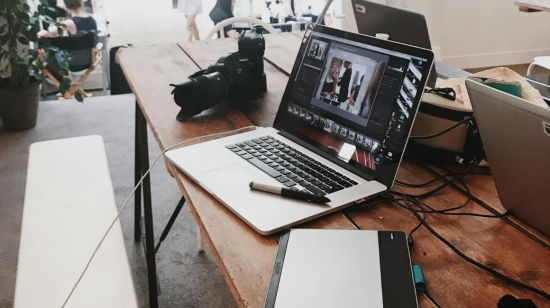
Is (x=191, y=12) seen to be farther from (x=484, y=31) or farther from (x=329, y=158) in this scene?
(x=329, y=158)

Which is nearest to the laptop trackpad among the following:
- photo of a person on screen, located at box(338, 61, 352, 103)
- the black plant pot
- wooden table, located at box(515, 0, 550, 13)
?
photo of a person on screen, located at box(338, 61, 352, 103)

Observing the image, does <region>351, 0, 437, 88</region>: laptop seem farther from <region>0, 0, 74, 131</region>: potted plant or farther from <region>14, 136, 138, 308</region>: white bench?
<region>0, 0, 74, 131</region>: potted plant

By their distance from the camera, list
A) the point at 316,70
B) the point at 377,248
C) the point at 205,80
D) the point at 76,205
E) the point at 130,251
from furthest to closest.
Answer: the point at 130,251 < the point at 76,205 < the point at 205,80 < the point at 316,70 < the point at 377,248

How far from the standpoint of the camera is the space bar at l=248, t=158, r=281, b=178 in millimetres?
859

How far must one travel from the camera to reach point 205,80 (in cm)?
114

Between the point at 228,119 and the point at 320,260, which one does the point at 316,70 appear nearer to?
the point at 228,119

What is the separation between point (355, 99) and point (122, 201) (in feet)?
5.62

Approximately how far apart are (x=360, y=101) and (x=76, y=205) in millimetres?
861

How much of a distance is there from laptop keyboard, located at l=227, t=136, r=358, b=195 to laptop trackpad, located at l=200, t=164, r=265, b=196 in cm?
3

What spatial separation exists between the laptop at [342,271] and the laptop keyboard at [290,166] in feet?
0.43

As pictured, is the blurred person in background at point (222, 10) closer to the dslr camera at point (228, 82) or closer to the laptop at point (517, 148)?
the dslr camera at point (228, 82)

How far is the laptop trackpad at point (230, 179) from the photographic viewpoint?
2.67 feet

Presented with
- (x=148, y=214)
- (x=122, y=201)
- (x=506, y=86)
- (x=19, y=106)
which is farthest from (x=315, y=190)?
(x=19, y=106)

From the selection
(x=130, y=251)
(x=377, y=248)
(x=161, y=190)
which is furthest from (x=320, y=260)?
(x=161, y=190)
